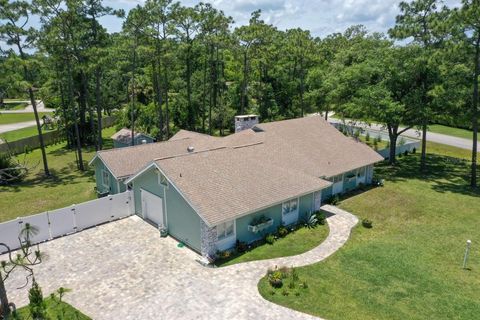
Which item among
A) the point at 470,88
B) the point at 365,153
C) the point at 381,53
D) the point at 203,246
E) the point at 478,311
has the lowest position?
the point at 478,311

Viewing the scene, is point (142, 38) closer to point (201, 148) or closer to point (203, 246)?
point (201, 148)

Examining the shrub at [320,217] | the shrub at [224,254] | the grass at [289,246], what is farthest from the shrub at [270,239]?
the shrub at [320,217]

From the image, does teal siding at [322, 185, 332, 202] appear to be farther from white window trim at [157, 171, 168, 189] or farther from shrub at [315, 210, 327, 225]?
white window trim at [157, 171, 168, 189]

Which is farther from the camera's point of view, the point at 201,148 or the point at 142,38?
the point at 142,38

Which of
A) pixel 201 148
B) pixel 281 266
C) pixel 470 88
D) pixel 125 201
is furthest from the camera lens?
pixel 470 88

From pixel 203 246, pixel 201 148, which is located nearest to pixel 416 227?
pixel 203 246

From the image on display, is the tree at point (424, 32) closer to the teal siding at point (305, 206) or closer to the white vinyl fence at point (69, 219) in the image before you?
the teal siding at point (305, 206)
